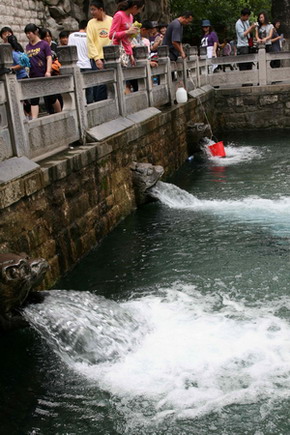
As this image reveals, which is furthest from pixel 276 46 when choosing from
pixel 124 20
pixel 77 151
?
pixel 77 151

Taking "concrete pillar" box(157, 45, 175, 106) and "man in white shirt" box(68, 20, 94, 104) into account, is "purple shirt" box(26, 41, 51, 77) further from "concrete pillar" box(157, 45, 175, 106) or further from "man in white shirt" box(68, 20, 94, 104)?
"concrete pillar" box(157, 45, 175, 106)

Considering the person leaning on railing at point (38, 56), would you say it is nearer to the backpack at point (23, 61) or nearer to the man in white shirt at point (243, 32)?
the backpack at point (23, 61)

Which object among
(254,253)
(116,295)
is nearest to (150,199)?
(254,253)

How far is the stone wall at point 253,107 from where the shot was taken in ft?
59.1

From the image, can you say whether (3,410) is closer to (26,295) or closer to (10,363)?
(10,363)

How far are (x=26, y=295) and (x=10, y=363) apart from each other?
2.05ft

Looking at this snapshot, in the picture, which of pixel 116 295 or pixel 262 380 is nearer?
pixel 262 380

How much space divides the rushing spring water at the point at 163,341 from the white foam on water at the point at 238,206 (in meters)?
0.17

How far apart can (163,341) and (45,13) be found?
18148 mm

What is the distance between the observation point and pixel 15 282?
17.6 ft

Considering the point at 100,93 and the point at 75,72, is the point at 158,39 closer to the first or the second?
the point at 100,93

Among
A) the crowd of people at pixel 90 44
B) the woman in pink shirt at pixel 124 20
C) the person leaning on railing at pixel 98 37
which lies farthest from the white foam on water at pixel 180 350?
the woman in pink shirt at pixel 124 20

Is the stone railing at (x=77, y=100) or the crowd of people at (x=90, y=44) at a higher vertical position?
the crowd of people at (x=90, y=44)

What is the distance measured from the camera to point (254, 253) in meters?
7.74
